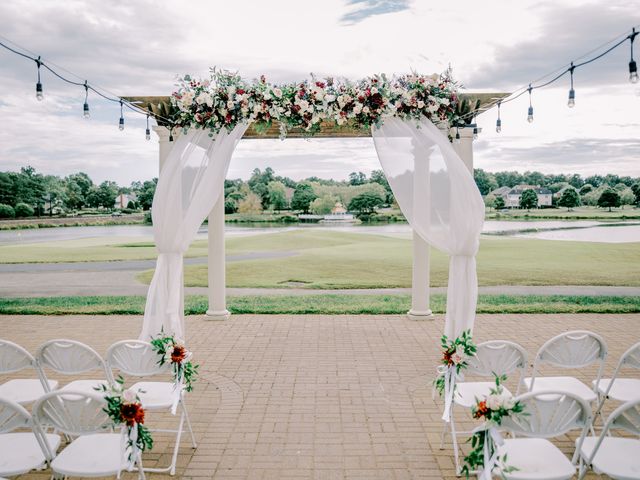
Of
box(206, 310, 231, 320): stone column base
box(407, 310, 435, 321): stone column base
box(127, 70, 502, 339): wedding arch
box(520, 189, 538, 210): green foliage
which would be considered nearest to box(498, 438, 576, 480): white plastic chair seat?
box(127, 70, 502, 339): wedding arch

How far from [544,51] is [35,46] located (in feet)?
41.1

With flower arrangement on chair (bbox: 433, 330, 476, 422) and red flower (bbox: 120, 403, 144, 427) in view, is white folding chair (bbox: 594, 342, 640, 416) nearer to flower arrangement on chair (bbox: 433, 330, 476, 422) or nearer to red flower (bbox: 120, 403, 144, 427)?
flower arrangement on chair (bbox: 433, 330, 476, 422)

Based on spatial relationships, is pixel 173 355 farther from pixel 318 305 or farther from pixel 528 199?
pixel 528 199

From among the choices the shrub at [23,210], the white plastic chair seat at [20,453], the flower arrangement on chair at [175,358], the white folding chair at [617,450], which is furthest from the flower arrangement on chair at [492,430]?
the shrub at [23,210]

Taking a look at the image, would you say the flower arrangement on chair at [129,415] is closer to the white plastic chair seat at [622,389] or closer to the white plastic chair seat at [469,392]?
the white plastic chair seat at [469,392]

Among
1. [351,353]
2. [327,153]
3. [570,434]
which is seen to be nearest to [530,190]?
[327,153]

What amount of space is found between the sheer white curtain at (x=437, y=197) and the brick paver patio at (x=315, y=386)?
1080 mm

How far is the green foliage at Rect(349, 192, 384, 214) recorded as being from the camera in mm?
19562

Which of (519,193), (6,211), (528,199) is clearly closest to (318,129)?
(519,193)

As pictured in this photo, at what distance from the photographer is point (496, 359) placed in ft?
13.5

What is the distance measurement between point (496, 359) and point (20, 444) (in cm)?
342

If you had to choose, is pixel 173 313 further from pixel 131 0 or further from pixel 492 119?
pixel 131 0

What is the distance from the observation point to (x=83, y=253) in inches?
784

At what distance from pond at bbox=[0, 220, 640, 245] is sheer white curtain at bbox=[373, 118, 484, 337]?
45.2 ft
